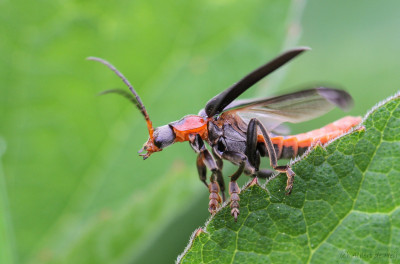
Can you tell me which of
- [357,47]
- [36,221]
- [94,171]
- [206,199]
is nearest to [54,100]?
[94,171]

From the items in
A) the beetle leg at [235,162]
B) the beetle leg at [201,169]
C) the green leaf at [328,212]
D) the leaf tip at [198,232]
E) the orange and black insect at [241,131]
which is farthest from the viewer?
the beetle leg at [201,169]

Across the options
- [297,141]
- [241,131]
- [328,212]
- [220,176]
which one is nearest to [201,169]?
[220,176]

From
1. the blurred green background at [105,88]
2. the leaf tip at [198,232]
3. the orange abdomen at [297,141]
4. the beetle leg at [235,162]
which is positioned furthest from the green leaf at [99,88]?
the leaf tip at [198,232]

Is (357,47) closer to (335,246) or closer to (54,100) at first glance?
(54,100)

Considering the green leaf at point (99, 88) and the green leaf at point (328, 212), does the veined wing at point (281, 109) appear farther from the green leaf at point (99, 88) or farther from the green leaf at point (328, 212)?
the green leaf at point (328, 212)

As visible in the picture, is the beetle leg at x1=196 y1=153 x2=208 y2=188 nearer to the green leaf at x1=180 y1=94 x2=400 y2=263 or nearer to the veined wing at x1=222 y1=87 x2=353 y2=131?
the veined wing at x1=222 y1=87 x2=353 y2=131

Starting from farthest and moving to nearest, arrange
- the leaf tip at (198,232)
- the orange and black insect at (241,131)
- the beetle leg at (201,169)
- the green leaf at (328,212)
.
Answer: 1. the beetle leg at (201,169)
2. the orange and black insect at (241,131)
3. the leaf tip at (198,232)
4. the green leaf at (328,212)

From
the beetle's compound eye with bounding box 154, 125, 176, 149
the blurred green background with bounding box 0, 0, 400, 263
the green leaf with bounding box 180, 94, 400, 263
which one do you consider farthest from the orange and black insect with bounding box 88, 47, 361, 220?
the green leaf with bounding box 180, 94, 400, 263
